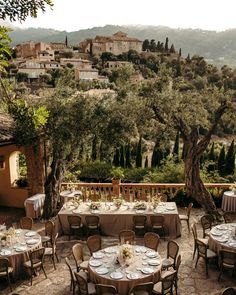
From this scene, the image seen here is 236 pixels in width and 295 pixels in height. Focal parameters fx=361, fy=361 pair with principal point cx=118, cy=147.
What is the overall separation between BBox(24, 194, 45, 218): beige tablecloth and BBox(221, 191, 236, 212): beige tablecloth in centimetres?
699

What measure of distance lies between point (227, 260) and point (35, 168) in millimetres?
8523

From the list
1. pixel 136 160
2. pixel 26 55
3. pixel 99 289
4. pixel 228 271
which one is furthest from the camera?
pixel 26 55

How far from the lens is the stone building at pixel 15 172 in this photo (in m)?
14.4

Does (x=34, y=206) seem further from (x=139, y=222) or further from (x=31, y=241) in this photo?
(x=139, y=222)

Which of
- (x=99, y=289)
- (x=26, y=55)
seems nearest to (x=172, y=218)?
(x=99, y=289)

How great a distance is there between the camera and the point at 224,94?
42.2 ft

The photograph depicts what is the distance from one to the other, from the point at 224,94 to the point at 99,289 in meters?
8.38

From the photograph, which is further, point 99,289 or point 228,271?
point 228,271

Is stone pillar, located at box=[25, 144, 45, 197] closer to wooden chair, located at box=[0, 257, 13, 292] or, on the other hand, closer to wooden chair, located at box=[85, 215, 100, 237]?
wooden chair, located at box=[85, 215, 100, 237]

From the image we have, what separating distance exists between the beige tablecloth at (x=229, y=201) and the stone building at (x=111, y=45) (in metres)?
114

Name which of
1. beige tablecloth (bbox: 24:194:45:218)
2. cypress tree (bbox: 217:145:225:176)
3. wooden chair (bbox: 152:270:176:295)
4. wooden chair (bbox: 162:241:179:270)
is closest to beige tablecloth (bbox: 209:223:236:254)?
wooden chair (bbox: 162:241:179:270)

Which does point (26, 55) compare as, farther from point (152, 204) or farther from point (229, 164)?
point (152, 204)

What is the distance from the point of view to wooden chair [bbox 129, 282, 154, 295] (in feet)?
23.6

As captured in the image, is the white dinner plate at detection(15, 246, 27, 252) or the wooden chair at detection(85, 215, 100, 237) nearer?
the white dinner plate at detection(15, 246, 27, 252)
